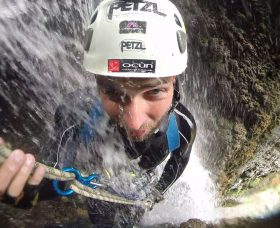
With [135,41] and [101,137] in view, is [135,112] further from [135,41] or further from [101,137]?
[101,137]

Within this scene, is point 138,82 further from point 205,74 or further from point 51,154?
point 205,74

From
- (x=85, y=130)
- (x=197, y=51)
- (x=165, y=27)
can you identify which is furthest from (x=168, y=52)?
(x=197, y=51)

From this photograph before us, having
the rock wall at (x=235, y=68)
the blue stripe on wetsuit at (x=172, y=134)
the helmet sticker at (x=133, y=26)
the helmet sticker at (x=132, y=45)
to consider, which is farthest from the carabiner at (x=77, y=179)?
the rock wall at (x=235, y=68)

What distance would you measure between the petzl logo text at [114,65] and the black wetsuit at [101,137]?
50 cm

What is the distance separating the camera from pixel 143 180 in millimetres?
3525

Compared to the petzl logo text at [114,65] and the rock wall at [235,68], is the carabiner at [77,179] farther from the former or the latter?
the rock wall at [235,68]

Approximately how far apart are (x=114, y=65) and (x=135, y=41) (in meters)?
0.21

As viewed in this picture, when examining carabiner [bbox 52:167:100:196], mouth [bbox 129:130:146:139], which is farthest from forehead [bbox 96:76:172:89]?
carabiner [bbox 52:167:100:196]

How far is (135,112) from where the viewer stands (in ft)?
7.54

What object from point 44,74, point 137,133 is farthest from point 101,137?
point 44,74

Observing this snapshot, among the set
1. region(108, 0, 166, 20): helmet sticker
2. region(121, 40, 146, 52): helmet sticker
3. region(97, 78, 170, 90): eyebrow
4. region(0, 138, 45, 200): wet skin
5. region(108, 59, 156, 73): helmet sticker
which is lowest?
region(97, 78, 170, 90): eyebrow

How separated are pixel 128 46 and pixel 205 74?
86.6 inches

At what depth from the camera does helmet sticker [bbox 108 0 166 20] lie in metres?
2.51

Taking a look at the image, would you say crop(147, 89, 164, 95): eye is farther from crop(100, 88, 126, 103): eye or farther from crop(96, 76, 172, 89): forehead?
Answer: crop(100, 88, 126, 103): eye
